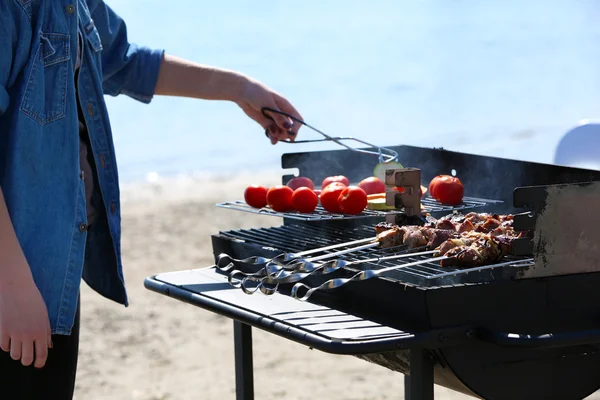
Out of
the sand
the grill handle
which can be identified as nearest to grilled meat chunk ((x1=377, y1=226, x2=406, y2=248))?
the grill handle

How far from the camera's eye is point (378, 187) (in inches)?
127

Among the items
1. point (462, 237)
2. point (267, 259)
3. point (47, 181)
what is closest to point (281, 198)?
point (267, 259)

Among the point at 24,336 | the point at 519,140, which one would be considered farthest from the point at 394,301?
the point at 519,140

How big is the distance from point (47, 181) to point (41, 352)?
1.33 ft

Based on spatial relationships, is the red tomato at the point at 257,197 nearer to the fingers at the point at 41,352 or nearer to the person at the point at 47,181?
the person at the point at 47,181

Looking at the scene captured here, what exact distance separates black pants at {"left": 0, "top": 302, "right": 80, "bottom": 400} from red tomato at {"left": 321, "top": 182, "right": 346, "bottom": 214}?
0.95 m

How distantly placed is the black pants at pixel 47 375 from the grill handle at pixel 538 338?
1.02 m

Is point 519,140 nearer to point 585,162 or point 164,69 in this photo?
point 585,162

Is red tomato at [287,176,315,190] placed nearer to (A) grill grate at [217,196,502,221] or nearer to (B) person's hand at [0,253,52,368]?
(A) grill grate at [217,196,502,221]

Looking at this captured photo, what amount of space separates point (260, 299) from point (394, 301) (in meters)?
0.44

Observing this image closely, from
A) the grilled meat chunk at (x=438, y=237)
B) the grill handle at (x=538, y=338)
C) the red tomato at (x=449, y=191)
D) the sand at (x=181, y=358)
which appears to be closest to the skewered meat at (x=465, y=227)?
the grilled meat chunk at (x=438, y=237)

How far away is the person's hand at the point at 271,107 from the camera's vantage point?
299 centimetres

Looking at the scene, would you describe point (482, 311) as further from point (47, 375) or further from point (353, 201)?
point (47, 375)

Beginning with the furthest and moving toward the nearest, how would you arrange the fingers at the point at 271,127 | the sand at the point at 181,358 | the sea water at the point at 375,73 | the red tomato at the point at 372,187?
the sea water at the point at 375,73
the sand at the point at 181,358
the red tomato at the point at 372,187
the fingers at the point at 271,127
